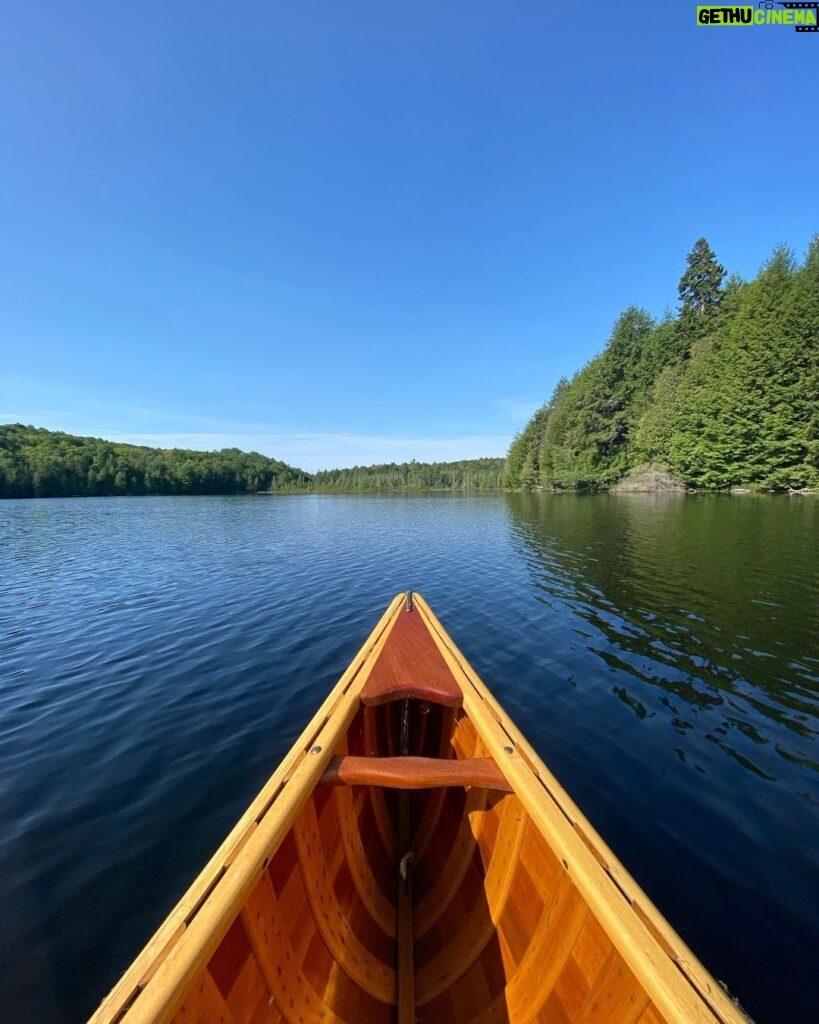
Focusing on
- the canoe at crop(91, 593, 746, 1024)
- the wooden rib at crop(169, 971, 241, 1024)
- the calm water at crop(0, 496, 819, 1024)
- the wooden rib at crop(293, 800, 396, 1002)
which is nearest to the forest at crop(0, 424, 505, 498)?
the calm water at crop(0, 496, 819, 1024)

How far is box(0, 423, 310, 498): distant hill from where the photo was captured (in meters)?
110

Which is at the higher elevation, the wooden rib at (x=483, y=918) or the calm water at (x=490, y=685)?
the wooden rib at (x=483, y=918)

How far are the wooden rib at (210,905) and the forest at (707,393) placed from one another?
59.7 metres

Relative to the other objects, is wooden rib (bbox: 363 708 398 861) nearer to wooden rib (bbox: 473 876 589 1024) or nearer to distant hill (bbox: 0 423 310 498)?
wooden rib (bbox: 473 876 589 1024)

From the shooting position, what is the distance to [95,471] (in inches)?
4815

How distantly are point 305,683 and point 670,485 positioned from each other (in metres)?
64.7

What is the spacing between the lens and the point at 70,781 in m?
5.66

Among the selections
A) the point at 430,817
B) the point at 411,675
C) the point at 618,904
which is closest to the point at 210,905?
the point at 618,904

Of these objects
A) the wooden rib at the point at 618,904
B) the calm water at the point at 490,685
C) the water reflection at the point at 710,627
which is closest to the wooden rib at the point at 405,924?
the wooden rib at the point at 618,904

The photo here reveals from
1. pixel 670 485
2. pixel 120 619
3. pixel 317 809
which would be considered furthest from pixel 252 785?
pixel 670 485

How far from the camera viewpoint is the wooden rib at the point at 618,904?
1601 mm

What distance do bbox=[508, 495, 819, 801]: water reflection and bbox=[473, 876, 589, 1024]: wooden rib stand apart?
15.2ft

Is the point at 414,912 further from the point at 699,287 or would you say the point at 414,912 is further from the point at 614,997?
the point at 699,287

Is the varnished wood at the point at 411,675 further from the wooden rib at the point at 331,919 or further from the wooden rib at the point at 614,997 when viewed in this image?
the wooden rib at the point at 614,997
